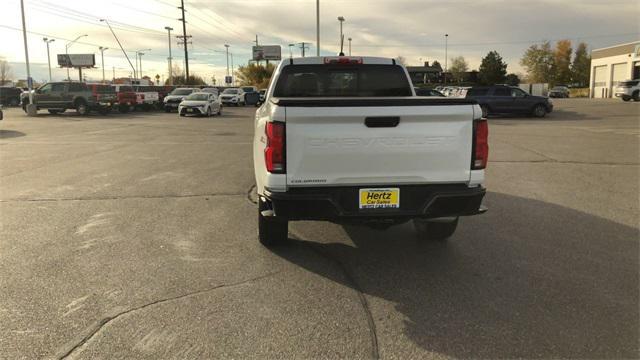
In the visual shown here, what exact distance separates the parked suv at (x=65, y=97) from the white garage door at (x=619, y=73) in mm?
52495

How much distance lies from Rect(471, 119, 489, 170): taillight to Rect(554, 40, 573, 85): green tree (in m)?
105

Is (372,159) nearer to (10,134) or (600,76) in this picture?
(10,134)

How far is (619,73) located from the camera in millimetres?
56531

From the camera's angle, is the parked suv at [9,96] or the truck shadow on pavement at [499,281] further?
the parked suv at [9,96]

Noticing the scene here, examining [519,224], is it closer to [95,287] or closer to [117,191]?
[95,287]

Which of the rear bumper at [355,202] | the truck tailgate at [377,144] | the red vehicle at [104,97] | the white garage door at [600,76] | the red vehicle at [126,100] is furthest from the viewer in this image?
the white garage door at [600,76]

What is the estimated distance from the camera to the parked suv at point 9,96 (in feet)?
146

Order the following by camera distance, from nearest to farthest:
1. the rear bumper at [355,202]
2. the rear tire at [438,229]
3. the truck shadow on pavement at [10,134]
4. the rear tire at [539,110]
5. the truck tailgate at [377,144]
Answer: the truck tailgate at [377,144]
the rear bumper at [355,202]
the rear tire at [438,229]
the truck shadow on pavement at [10,134]
the rear tire at [539,110]

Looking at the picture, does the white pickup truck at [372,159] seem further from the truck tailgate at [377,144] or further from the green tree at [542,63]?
the green tree at [542,63]

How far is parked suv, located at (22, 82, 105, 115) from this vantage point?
3092 cm

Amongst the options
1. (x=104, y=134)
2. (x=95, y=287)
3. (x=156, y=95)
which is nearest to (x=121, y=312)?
(x=95, y=287)

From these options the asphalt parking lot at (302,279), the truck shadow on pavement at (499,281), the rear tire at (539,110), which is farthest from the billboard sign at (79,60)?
the truck shadow on pavement at (499,281)

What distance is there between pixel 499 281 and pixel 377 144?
1.64 m

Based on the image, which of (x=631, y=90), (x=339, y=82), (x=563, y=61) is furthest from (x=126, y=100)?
(x=563, y=61)
